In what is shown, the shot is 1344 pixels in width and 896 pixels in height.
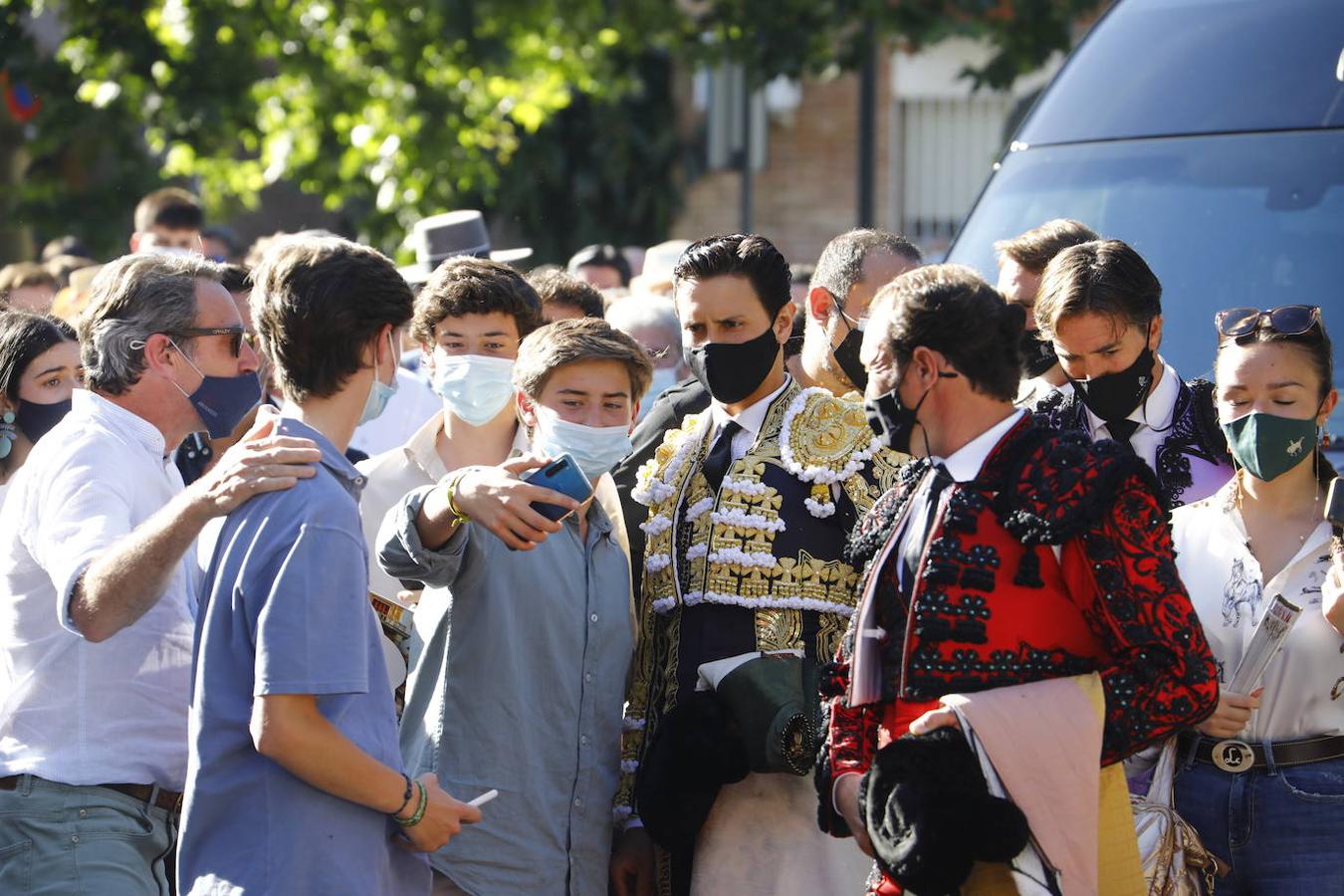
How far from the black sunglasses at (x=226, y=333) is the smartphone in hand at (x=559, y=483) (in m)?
0.85

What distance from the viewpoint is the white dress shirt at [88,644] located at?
3883 mm

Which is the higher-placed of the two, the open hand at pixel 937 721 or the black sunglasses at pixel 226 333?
the black sunglasses at pixel 226 333

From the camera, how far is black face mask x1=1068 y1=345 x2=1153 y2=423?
462 cm

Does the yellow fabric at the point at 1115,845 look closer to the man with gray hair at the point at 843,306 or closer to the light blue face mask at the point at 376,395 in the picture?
the light blue face mask at the point at 376,395

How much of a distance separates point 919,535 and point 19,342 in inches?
103

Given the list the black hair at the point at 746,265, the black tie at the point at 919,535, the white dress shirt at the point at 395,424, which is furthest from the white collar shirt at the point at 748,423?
the white dress shirt at the point at 395,424

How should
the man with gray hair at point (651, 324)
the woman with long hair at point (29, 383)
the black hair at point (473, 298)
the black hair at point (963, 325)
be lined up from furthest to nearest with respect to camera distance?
the man with gray hair at point (651, 324)
the black hair at point (473, 298)
the woman with long hair at point (29, 383)
the black hair at point (963, 325)

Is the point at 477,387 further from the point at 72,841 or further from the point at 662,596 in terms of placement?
the point at 72,841

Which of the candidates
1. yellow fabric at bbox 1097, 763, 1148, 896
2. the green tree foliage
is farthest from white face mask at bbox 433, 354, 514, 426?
the green tree foliage

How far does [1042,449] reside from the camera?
341 cm

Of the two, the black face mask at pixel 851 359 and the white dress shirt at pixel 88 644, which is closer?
the white dress shirt at pixel 88 644

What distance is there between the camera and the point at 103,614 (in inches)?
142

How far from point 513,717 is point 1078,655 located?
133 centimetres

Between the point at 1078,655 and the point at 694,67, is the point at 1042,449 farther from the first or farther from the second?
the point at 694,67
